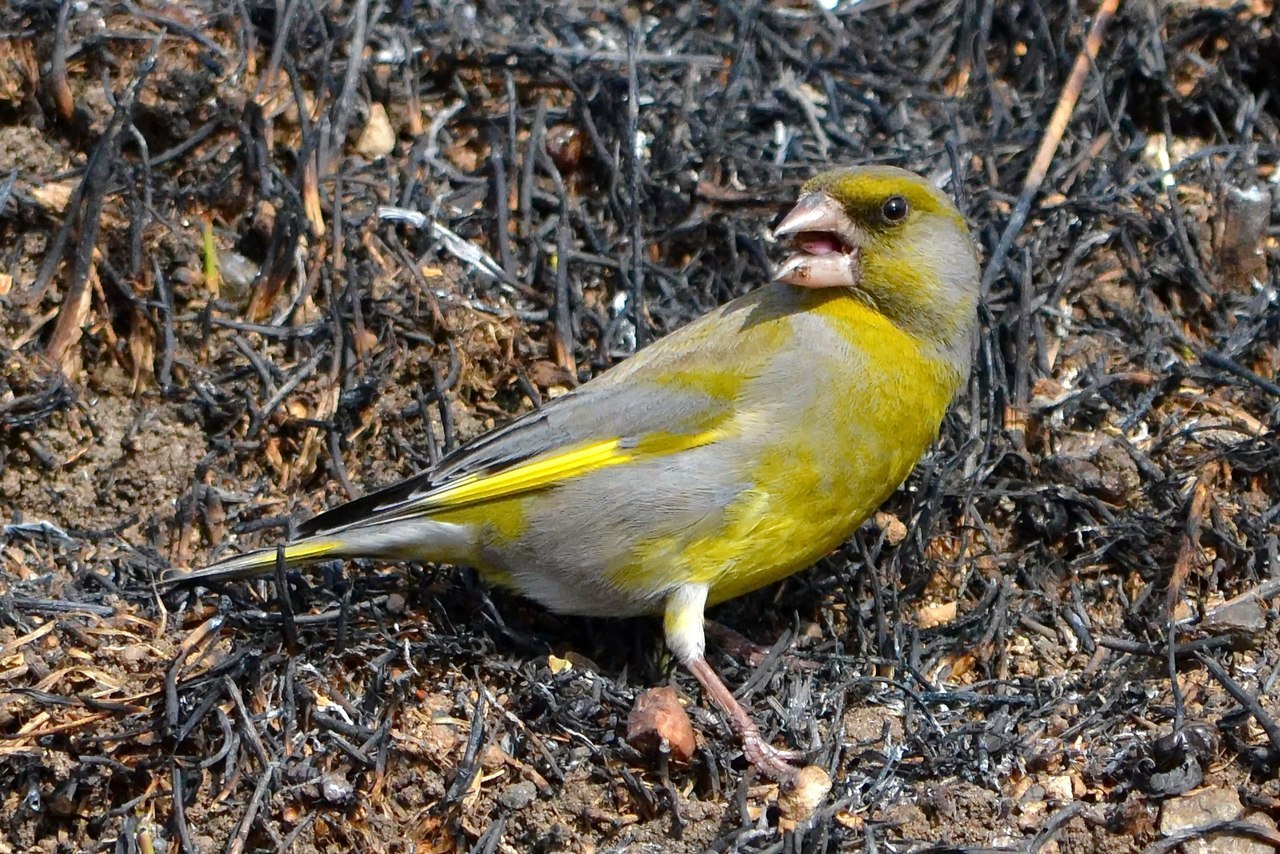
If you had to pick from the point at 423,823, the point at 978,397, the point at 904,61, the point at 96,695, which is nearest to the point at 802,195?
the point at 978,397

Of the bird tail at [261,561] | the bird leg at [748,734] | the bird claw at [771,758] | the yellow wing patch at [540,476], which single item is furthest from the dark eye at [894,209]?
the bird tail at [261,561]

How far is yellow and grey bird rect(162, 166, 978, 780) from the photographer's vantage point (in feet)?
13.6

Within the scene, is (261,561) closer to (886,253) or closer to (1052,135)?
(886,253)

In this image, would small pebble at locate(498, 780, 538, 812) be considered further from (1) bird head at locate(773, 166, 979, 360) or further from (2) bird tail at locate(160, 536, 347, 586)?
(1) bird head at locate(773, 166, 979, 360)

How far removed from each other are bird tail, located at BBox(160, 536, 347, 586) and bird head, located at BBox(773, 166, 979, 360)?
1.51m

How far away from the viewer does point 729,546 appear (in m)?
4.16

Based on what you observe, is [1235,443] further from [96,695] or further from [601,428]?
[96,695]

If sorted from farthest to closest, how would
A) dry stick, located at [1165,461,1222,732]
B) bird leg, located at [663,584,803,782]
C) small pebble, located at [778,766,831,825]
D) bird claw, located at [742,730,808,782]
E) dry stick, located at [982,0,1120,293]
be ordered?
dry stick, located at [982,0,1120,293], dry stick, located at [1165,461,1222,732], bird leg, located at [663,584,803,782], bird claw, located at [742,730,808,782], small pebble, located at [778,766,831,825]

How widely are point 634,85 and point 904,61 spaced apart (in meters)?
1.15

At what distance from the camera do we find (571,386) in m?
4.93

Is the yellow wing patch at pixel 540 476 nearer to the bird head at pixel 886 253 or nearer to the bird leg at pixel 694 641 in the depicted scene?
the bird leg at pixel 694 641

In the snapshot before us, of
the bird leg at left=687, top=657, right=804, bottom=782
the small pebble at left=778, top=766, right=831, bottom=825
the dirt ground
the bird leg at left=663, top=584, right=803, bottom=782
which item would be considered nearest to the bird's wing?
the dirt ground

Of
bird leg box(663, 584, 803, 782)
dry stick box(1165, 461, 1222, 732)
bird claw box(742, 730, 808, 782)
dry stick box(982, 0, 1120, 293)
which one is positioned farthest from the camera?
dry stick box(982, 0, 1120, 293)

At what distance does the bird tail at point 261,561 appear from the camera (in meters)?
4.21
